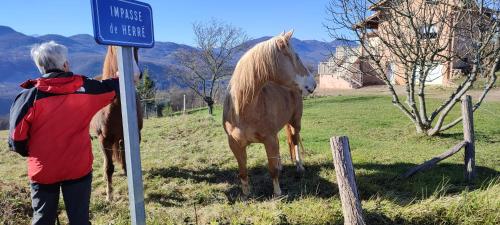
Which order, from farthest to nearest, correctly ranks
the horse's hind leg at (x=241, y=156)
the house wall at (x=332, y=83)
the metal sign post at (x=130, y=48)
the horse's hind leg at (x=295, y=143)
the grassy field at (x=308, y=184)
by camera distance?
the house wall at (x=332, y=83) < the horse's hind leg at (x=295, y=143) < the horse's hind leg at (x=241, y=156) < the grassy field at (x=308, y=184) < the metal sign post at (x=130, y=48)

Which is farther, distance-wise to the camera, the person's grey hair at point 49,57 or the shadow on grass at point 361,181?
the shadow on grass at point 361,181

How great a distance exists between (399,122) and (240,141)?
764 cm

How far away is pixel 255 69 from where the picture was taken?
4.42 meters

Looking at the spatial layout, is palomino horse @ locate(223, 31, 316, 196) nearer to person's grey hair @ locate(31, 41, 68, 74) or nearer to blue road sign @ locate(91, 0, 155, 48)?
blue road sign @ locate(91, 0, 155, 48)

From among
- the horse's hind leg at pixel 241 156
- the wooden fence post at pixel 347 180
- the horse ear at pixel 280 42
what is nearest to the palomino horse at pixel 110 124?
the horse's hind leg at pixel 241 156

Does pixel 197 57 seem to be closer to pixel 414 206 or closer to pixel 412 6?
pixel 412 6

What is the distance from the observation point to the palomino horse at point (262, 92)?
442 centimetres

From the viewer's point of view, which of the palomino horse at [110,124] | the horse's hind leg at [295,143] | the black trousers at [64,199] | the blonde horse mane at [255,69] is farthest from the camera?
the horse's hind leg at [295,143]

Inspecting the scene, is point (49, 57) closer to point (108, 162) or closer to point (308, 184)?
point (108, 162)

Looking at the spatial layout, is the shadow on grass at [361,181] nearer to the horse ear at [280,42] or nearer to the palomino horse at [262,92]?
the palomino horse at [262,92]

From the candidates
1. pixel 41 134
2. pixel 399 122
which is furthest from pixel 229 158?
pixel 399 122

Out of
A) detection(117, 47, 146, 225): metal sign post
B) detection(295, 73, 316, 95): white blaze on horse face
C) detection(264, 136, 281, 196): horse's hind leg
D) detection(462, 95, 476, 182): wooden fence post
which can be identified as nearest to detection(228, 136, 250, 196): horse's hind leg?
detection(264, 136, 281, 196): horse's hind leg

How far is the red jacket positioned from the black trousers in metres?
0.07

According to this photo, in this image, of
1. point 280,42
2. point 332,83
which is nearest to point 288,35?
point 280,42
